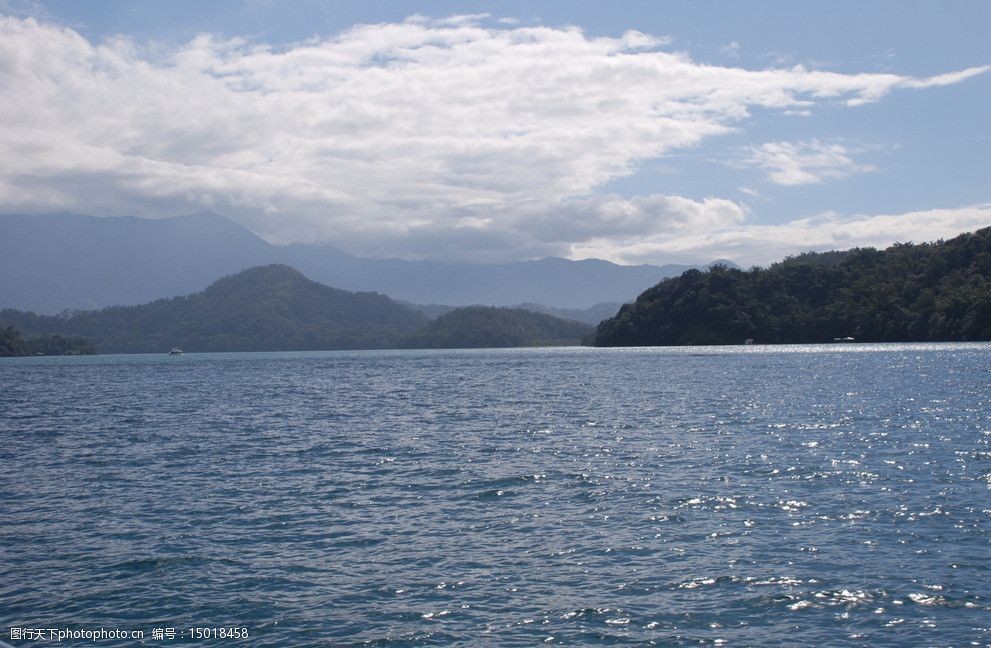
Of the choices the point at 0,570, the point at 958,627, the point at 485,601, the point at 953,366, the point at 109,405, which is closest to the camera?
the point at 958,627

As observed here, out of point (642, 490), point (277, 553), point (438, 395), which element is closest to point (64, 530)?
point (277, 553)

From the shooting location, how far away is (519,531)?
29.1 metres

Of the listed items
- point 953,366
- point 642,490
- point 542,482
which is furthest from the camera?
point 953,366

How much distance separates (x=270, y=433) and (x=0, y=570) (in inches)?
1418

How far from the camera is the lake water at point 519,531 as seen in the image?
20.6m

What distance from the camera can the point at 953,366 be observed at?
120000mm

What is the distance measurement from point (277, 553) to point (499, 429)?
34437 millimetres

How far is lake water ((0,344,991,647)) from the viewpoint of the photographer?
67.6 feet

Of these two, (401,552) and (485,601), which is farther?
(401,552)

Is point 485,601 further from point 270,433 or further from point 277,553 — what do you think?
point 270,433

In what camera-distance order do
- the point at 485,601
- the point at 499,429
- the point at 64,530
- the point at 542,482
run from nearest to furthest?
the point at 485,601 → the point at 64,530 → the point at 542,482 → the point at 499,429

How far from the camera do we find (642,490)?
35.5m

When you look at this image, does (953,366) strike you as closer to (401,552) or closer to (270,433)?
(270,433)

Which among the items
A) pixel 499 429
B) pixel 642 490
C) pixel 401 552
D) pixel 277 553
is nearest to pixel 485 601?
pixel 401 552
